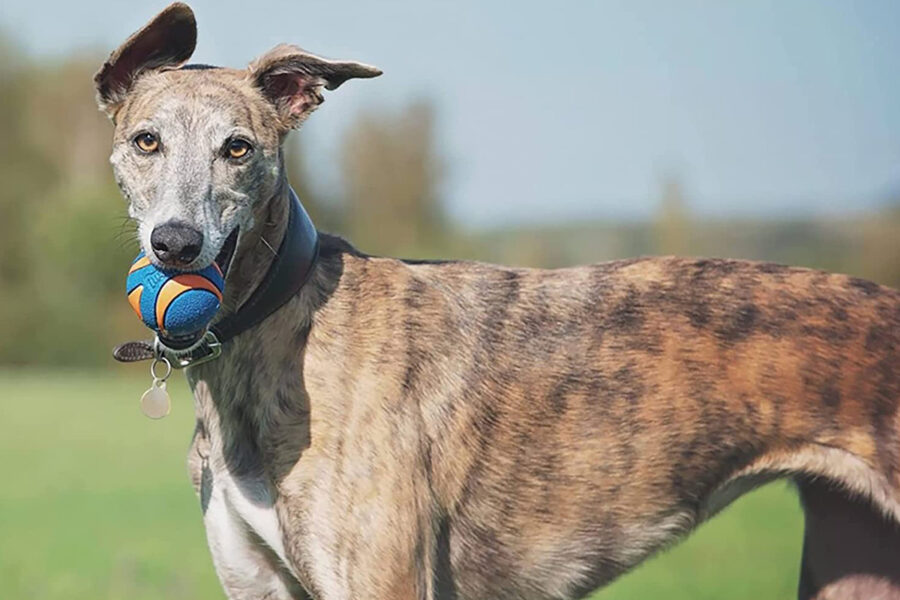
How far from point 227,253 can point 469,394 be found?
0.92 m

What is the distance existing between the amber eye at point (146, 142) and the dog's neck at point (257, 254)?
37cm

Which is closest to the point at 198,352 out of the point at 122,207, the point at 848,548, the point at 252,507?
the point at 252,507

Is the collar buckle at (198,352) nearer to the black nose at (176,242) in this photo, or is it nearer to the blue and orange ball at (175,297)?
the blue and orange ball at (175,297)

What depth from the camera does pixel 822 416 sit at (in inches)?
159

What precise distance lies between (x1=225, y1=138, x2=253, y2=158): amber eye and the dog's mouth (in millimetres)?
227

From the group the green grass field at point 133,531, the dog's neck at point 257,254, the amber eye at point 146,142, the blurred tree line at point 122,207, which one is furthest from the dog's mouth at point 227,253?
the blurred tree line at point 122,207

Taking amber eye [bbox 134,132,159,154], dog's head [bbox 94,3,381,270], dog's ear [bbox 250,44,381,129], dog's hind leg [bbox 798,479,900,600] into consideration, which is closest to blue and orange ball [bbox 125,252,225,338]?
dog's head [bbox 94,3,381,270]

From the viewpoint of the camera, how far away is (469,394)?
13.1 feet

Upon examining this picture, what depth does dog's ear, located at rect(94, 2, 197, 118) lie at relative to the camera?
12.6ft

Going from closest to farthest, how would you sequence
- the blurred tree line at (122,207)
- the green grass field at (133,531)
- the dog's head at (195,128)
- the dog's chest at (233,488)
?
the dog's head at (195,128) → the dog's chest at (233,488) → the green grass field at (133,531) → the blurred tree line at (122,207)

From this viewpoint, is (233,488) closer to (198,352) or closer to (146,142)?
(198,352)

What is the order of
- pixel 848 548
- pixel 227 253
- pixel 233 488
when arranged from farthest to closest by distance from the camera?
1. pixel 848 548
2. pixel 233 488
3. pixel 227 253

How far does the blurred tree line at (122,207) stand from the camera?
108 feet

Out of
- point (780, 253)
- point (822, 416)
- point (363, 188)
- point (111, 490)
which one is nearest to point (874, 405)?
point (822, 416)
